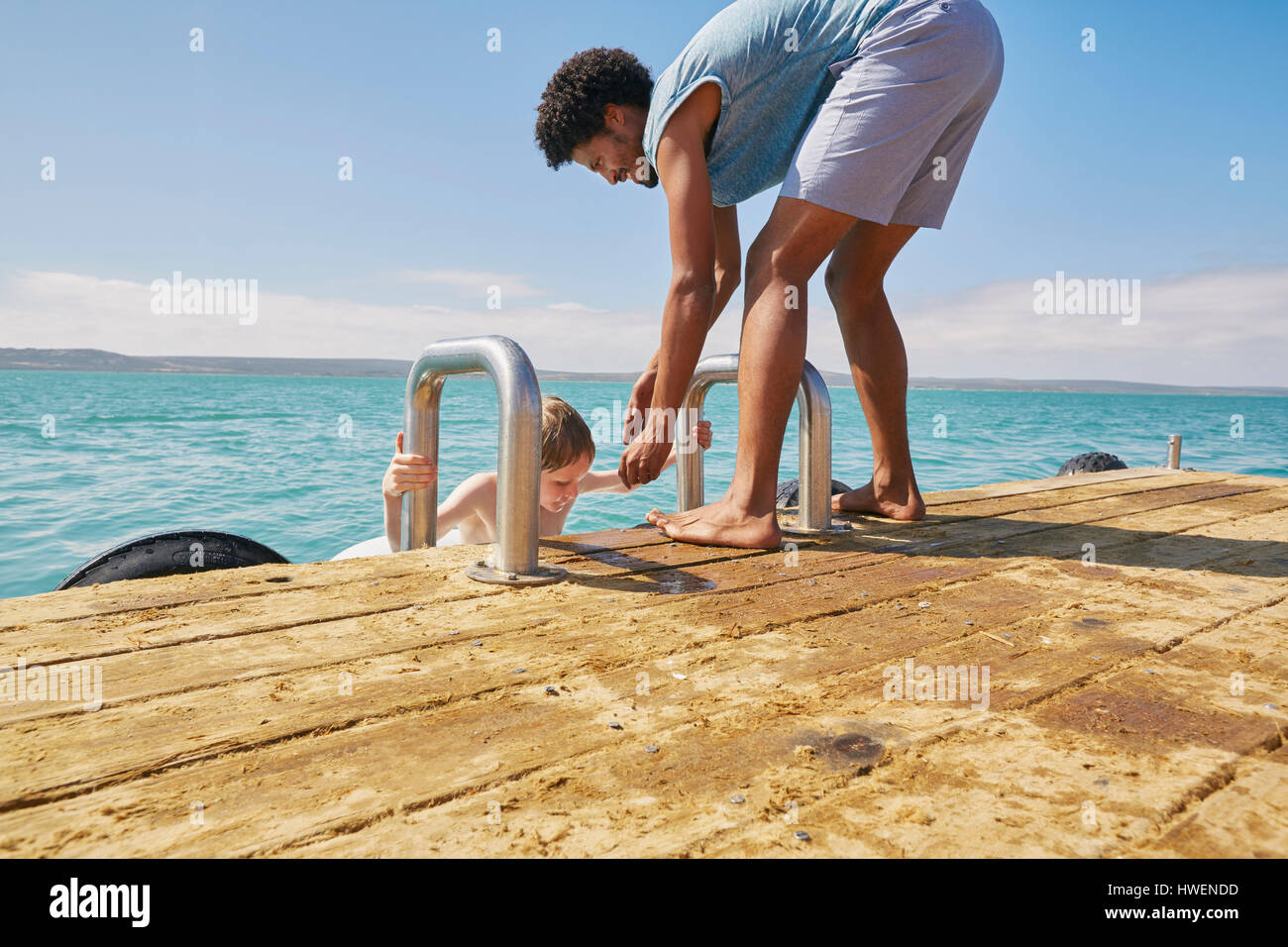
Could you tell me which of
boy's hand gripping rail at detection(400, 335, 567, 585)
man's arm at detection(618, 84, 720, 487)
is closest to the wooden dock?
boy's hand gripping rail at detection(400, 335, 567, 585)

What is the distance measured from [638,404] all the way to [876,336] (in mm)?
869

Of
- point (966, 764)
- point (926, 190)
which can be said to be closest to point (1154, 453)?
point (926, 190)

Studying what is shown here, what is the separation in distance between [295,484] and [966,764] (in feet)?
41.5

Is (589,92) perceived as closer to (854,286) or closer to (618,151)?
(618,151)

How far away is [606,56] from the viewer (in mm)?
Result: 2500

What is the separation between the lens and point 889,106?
87.3 inches

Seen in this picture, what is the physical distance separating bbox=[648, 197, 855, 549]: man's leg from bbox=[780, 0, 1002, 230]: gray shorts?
0.28 ft

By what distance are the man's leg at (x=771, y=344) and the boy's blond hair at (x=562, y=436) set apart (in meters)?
0.94

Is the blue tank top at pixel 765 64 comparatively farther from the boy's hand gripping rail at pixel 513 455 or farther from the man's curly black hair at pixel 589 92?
the boy's hand gripping rail at pixel 513 455

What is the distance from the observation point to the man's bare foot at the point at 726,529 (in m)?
2.31

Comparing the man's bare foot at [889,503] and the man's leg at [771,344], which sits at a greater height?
the man's leg at [771,344]

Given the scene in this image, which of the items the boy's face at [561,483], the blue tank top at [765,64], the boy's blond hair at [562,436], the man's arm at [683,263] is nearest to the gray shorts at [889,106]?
the blue tank top at [765,64]

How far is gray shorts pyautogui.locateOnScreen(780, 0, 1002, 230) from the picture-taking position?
2.21 m
